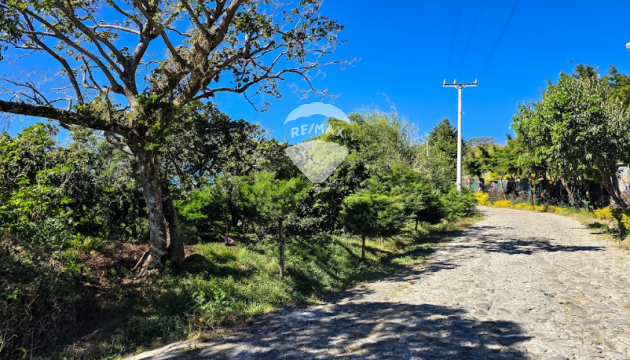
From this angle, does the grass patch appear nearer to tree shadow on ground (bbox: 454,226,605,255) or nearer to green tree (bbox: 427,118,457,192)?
tree shadow on ground (bbox: 454,226,605,255)

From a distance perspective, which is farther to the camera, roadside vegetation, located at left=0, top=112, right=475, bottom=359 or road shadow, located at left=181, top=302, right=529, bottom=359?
roadside vegetation, located at left=0, top=112, right=475, bottom=359

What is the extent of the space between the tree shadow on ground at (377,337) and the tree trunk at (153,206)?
2921mm

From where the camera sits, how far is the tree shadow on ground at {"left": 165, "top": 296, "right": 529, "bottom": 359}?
4.09 metres

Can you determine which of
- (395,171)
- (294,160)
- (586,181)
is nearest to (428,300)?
(395,171)

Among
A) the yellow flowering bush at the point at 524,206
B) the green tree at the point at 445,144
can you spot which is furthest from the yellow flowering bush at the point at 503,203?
the green tree at the point at 445,144

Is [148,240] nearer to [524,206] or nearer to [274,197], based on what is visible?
[274,197]

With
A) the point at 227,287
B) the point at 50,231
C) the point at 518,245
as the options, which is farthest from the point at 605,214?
the point at 50,231

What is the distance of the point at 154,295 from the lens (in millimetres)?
6512

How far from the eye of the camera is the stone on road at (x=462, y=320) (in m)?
4.15

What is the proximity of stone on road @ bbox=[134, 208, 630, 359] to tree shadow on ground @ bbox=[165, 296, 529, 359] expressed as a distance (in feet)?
0.04

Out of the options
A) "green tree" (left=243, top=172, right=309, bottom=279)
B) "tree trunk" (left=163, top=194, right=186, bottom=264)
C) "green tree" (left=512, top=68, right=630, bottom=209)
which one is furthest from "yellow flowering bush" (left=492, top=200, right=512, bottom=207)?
"tree trunk" (left=163, top=194, right=186, bottom=264)

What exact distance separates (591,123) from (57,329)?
14761 mm

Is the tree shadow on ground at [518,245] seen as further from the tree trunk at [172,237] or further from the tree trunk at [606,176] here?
the tree trunk at [172,237]

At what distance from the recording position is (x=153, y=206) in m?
7.42
